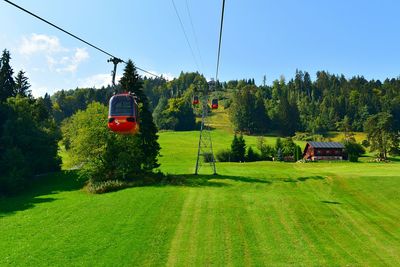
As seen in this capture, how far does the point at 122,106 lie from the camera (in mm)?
21797

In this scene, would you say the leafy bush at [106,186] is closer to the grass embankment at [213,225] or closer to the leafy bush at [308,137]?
the grass embankment at [213,225]

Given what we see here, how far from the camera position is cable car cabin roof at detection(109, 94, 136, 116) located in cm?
2173

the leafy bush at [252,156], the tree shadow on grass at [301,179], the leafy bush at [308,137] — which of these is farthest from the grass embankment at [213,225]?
the leafy bush at [308,137]

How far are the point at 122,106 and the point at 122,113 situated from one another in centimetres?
42

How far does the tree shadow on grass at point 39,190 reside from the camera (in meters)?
46.0

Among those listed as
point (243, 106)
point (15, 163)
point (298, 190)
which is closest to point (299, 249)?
point (298, 190)

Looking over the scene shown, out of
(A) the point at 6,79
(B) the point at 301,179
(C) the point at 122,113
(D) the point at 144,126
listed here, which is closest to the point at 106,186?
(D) the point at 144,126

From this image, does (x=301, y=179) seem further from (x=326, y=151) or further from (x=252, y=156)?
(x=326, y=151)

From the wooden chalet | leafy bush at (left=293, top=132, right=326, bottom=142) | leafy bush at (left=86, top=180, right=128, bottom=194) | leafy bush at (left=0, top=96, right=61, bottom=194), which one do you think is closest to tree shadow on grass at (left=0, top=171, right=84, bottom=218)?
leafy bush at (left=0, top=96, right=61, bottom=194)

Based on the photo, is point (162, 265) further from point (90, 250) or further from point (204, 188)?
point (204, 188)

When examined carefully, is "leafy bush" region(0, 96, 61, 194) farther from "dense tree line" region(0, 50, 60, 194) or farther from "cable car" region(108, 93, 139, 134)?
"cable car" region(108, 93, 139, 134)

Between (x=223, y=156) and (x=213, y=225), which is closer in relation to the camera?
(x=213, y=225)

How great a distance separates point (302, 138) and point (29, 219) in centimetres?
12762

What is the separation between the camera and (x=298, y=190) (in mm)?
47156
